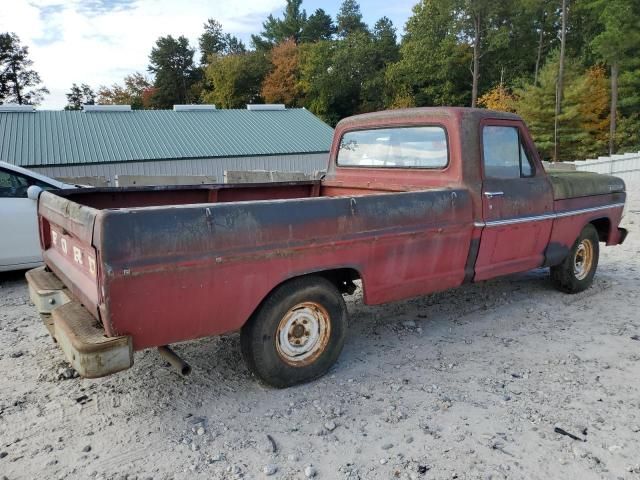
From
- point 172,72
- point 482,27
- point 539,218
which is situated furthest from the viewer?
point 172,72

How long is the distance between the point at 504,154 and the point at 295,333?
2624 millimetres

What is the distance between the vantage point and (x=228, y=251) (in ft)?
9.48

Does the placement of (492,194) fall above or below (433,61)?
below

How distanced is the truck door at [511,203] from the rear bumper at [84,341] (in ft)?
9.77

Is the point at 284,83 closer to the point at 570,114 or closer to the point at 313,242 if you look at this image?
the point at 570,114

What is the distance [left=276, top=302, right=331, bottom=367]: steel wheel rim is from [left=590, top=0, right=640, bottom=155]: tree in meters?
32.5

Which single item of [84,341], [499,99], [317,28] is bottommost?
[84,341]

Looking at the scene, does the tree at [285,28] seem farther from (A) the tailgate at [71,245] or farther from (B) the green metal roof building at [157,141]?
(A) the tailgate at [71,245]

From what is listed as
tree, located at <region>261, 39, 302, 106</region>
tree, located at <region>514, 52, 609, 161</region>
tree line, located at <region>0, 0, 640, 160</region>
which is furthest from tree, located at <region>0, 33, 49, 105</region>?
tree, located at <region>514, 52, 609, 161</region>

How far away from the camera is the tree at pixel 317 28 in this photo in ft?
195

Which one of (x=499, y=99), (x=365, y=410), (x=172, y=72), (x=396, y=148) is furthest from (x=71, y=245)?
(x=172, y=72)

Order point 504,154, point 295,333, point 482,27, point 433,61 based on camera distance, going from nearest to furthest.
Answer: point 295,333
point 504,154
point 482,27
point 433,61

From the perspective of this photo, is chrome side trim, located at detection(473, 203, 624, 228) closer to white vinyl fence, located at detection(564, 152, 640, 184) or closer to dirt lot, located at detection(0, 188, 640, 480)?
dirt lot, located at detection(0, 188, 640, 480)

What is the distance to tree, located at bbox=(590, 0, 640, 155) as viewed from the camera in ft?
98.7
